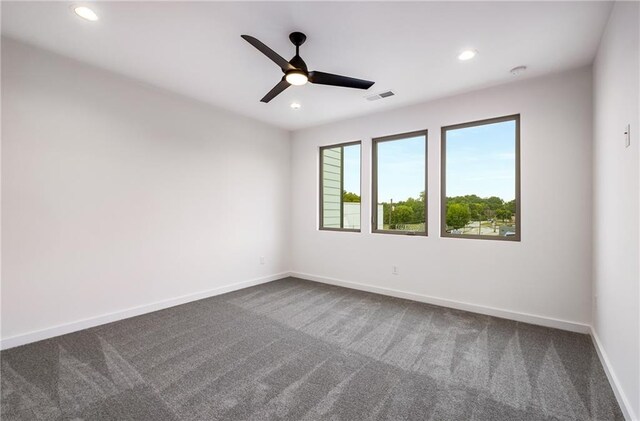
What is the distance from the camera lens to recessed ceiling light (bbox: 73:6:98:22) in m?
2.16

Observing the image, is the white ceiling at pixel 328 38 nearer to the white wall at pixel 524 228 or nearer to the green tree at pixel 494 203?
the white wall at pixel 524 228

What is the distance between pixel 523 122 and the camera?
128 inches

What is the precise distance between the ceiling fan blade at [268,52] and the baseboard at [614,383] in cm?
314

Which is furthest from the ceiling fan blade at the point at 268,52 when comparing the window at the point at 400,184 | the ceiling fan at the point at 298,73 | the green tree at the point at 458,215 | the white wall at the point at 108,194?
the green tree at the point at 458,215

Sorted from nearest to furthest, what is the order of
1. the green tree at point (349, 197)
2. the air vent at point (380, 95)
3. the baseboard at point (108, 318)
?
the baseboard at point (108, 318) < the air vent at point (380, 95) < the green tree at point (349, 197)

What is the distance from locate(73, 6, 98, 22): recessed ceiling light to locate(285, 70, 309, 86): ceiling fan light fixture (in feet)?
5.04

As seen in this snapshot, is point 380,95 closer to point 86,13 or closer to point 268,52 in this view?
point 268,52

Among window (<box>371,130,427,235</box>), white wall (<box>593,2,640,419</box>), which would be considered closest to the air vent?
window (<box>371,130,427,235</box>)

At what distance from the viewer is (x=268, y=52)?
7.16 ft

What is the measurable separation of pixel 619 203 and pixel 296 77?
2531 mm

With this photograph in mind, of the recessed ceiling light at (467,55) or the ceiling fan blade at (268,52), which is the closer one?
the ceiling fan blade at (268,52)

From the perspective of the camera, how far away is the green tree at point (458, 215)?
147 inches

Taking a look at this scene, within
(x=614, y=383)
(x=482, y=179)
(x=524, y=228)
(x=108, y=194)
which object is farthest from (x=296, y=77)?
(x=614, y=383)

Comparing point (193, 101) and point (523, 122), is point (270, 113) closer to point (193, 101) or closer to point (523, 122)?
point (193, 101)
